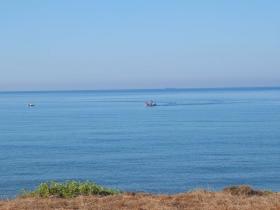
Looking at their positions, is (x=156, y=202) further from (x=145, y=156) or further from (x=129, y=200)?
(x=145, y=156)

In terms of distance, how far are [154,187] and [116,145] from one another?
26267 mm

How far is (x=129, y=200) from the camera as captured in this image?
55.1ft

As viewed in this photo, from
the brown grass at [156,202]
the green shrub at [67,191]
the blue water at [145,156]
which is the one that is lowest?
the blue water at [145,156]

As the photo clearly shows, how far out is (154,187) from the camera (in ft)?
131

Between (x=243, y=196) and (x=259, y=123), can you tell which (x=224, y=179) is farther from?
(x=259, y=123)

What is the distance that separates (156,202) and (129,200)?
0.85 meters

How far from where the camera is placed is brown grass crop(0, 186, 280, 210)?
50.4ft

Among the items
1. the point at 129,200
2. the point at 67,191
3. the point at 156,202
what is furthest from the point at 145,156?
the point at 156,202

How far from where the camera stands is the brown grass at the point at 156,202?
1538cm

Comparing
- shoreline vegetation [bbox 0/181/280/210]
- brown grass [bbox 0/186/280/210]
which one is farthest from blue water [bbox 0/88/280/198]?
brown grass [bbox 0/186/280/210]

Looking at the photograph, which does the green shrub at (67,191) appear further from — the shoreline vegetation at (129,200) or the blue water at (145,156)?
the blue water at (145,156)

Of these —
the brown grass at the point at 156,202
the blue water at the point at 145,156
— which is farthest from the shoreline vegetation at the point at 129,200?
the blue water at the point at 145,156

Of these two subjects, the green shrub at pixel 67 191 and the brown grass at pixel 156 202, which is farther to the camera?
the green shrub at pixel 67 191

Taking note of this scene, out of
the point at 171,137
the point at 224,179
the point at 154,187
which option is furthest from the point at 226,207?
the point at 171,137
